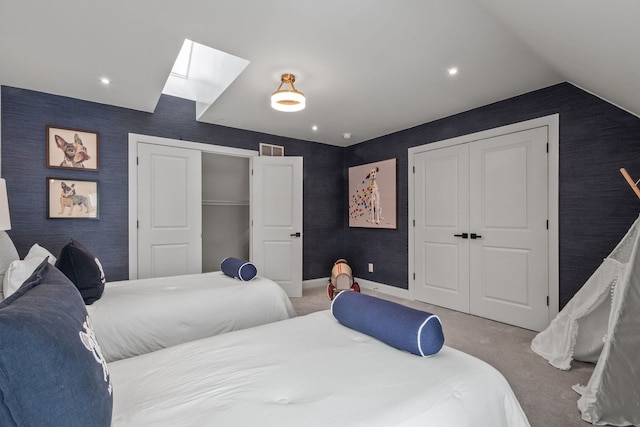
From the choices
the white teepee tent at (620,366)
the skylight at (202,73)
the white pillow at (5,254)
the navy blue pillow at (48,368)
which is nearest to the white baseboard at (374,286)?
the white teepee tent at (620,366)

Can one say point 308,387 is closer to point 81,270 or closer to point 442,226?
point 81,270

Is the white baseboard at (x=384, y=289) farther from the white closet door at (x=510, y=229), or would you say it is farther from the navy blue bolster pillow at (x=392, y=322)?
the navy blue bolster pillow at (x=392, y=322)

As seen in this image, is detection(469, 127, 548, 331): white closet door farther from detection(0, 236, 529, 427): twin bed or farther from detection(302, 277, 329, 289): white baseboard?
detection(0, 236, 529, 427): twin bed

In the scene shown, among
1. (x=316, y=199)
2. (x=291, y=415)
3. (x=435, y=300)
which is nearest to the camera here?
(x=291, y=415)

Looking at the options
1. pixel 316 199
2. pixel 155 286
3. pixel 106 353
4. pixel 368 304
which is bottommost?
pixel 106 353

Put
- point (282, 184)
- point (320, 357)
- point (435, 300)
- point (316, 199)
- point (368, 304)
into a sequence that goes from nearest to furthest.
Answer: point (320, 357), point (368, 304), point (435, 300), point (282, 184), point (316, 199)

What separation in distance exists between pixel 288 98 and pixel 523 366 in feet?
Result: 9.52

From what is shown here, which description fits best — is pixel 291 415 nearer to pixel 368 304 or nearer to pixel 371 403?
pixel 371 403

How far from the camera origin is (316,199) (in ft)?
17.6

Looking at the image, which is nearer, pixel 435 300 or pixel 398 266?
pixel 435 300

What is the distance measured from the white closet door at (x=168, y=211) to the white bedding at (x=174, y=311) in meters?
1.11

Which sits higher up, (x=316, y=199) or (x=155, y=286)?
(x=316, y=199)

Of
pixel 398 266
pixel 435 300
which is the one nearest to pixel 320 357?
pixel 435 300

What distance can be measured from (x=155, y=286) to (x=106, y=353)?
0.77m
